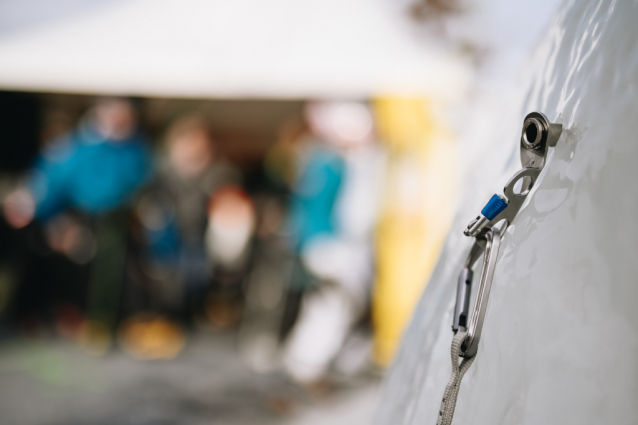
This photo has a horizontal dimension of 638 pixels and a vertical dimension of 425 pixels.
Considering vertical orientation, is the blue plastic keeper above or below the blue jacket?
below

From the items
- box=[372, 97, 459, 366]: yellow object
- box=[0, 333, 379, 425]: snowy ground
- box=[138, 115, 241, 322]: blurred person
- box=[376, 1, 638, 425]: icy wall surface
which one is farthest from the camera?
box=[138, 115, 241, 322]: blurred person

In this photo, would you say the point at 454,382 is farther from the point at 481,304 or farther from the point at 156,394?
the point at 156,394

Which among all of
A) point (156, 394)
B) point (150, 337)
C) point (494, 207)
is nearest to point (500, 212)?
point (494, 207)

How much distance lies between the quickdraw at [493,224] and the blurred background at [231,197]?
79 cm

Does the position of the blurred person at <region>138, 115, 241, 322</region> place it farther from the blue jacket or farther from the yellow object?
the yellow object

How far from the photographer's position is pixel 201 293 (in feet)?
8.87

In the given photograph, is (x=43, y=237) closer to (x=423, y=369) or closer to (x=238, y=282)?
(x=238, y=282)

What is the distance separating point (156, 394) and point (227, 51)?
4.47 feet

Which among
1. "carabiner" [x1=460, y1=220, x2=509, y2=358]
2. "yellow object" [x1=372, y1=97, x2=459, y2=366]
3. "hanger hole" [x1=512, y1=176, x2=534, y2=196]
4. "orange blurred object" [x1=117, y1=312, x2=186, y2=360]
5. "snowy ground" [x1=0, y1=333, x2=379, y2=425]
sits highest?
"yellow object" [x1=372, y1=97, x2=459, y2=366]

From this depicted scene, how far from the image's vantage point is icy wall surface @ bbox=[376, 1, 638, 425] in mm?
205

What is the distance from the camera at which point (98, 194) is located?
7.36 feet

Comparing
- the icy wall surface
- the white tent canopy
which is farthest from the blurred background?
the icy wall surface

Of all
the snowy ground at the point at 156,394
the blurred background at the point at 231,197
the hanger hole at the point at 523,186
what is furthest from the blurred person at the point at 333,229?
the hanger hole at the point at 523,186

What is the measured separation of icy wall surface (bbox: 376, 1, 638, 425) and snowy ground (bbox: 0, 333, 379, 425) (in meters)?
1.43
